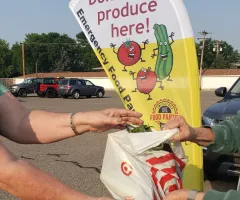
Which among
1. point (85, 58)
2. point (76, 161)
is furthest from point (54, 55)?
point (76, 161)

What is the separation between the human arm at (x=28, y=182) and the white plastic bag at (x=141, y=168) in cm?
52

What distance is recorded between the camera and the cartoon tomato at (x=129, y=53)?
4004 millimetres

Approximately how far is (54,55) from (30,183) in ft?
344

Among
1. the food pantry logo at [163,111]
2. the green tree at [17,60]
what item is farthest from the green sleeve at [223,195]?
the green tree at [17,60]

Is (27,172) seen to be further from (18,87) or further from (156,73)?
(18,87)

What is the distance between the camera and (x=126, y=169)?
2.29m

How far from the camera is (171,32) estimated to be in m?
3.83

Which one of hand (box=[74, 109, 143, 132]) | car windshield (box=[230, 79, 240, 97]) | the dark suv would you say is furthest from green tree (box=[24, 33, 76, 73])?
hand (box=[74, 109, 143, 132])

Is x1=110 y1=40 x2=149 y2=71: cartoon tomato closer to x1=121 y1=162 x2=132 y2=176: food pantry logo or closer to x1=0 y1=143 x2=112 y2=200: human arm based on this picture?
x1=121 y1=162 x2=132 y2=176: food pantry logo

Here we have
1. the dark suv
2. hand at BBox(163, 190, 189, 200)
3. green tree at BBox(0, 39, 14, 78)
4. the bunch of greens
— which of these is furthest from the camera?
green tree at BBox(0, 39, 14, 78)

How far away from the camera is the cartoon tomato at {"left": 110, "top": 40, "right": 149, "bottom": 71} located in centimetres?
400

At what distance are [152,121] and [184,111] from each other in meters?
0.34

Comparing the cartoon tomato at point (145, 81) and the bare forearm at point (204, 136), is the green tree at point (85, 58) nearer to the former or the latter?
the cartoon tomato at point (145, 81)

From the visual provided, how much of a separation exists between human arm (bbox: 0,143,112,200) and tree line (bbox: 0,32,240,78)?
96222mm
